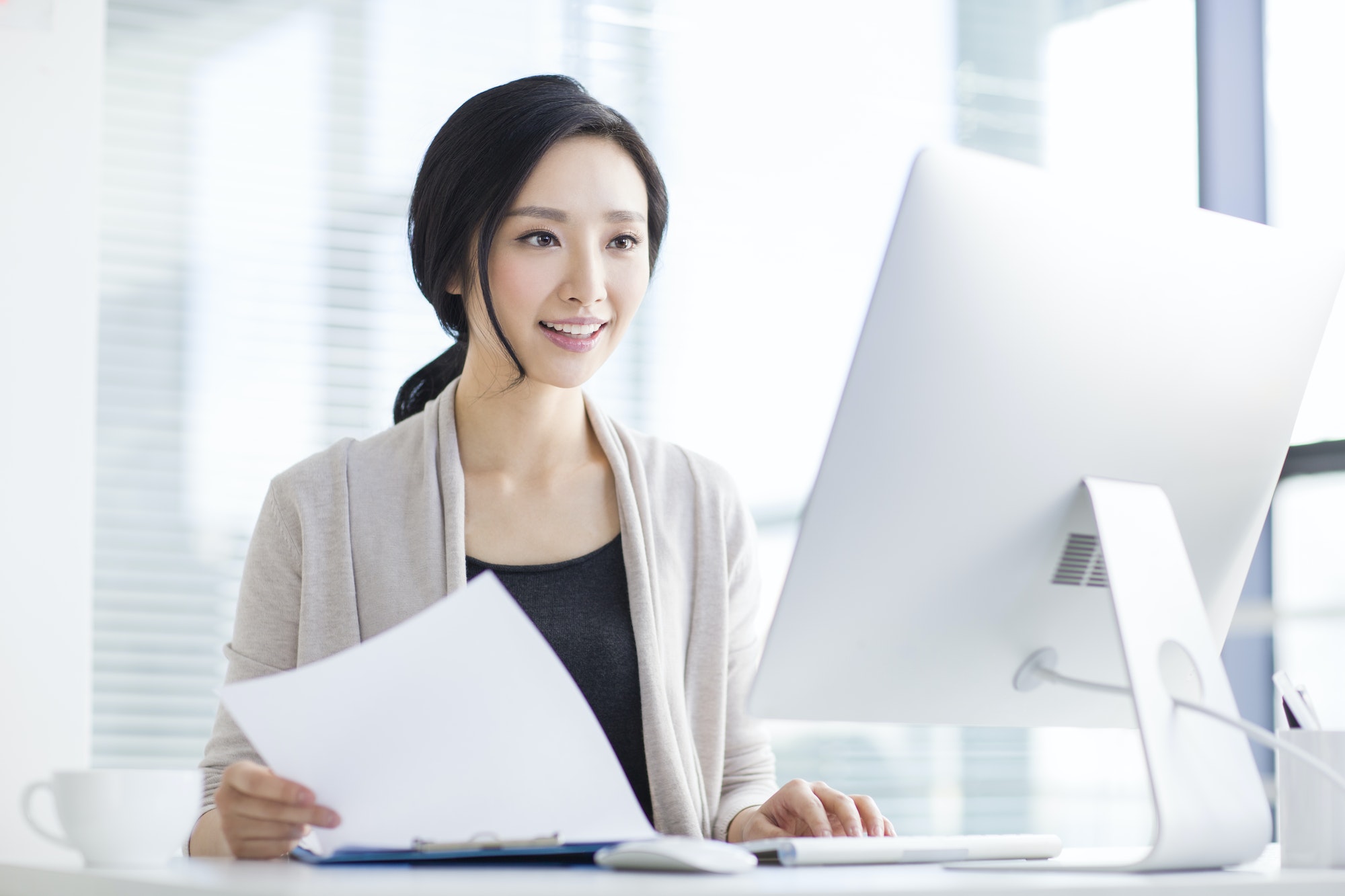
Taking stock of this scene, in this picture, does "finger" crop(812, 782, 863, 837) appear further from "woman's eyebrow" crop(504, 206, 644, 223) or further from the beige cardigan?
"woman's eyebrow" crop(504, 206, 644, 223)

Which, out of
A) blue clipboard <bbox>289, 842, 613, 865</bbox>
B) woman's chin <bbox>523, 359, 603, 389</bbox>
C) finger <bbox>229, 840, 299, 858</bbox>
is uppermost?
woman's chin <bbox>523, 359, 603, 389</bbox>

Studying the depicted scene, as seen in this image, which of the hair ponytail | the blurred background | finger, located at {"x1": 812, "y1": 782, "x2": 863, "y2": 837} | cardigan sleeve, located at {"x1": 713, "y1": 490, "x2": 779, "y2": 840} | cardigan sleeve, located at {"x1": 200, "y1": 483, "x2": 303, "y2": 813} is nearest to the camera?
finger, located at {"x1": 812, "y1": 782, "x2": 863, "y2": 837}

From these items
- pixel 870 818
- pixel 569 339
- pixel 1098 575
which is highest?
pixel 569 339

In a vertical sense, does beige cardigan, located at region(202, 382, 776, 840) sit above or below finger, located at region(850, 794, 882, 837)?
above

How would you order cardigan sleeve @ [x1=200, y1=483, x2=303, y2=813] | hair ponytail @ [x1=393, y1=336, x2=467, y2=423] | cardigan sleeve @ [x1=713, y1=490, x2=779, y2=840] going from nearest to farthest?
cardigan sleeve @ [x1=200, y1=483, x2=303, y2=813], cardigan sleeve @ [x1=713, y1=490, x2=779, y2=840], hair ponytail @ [x1=393, y1=336, x2=467, y2=423]

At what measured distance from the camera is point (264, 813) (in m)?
0.86

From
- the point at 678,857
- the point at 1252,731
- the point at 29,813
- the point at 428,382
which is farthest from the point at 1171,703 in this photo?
the point at 428,382

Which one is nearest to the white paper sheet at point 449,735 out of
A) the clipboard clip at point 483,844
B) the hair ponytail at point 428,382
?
the clipboard clip at point 483,844

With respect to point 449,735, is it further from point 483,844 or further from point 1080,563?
point 1080,563

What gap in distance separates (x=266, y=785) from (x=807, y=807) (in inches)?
19.0

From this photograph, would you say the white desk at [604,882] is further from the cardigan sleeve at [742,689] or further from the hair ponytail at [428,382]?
the hair ponytail at [428,382]

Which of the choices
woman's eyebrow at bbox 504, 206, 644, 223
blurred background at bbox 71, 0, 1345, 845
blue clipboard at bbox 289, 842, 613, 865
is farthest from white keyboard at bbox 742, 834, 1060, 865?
blurred background at bbox 71, 0, 1345, 845

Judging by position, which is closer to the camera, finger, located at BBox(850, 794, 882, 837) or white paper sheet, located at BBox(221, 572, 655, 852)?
white paper sheet, located at BBox(221, 572, 655, 852)

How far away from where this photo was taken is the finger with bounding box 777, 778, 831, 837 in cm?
109
